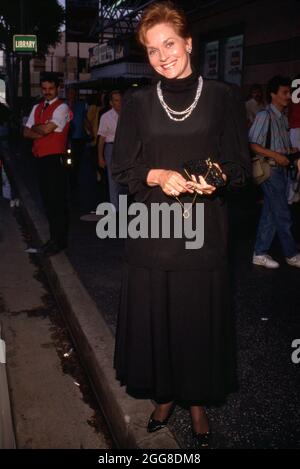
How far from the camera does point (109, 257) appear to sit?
6.40m

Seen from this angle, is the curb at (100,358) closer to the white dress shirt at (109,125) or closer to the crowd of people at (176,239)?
the crowd of people at (176,239)

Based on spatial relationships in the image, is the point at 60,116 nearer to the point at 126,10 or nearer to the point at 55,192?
the point at 55,192

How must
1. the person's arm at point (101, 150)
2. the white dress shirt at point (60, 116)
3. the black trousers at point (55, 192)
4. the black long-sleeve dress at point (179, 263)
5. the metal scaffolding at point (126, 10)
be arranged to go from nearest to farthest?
1. the black long-sleeve dress at point (179, 263)
2. the white dress shirt at point (60, 116)
3. the black trousers at point (55, 192)
4. the person's arm at point (101, 150)
5. the metal scaffolding at point (126, 10)

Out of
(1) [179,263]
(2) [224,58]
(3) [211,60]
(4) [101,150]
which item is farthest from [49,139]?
(3) [211,60]

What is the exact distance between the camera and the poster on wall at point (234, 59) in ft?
40.2

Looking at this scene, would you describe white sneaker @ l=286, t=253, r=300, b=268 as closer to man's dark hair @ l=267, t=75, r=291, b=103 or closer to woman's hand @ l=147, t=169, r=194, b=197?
man's dark hair @ l=267, t=75, r=291, b=103

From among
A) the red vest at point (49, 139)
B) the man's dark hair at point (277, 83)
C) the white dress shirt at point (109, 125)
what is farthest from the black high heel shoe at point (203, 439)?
the white dress shirt at point (109, 125)

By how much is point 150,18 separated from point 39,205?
23.2 feet

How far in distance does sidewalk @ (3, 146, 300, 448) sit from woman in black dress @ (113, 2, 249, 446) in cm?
23

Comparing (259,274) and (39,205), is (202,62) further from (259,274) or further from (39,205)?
(259,274)

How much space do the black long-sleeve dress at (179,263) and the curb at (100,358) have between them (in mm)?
248

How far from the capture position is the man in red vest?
6070 millimetres

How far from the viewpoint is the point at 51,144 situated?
20.1 ft

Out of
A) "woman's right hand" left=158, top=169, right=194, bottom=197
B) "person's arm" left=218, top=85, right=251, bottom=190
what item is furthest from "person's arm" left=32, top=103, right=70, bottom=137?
"woman's right hand" left=158, top=169, right=194, bottom=197
